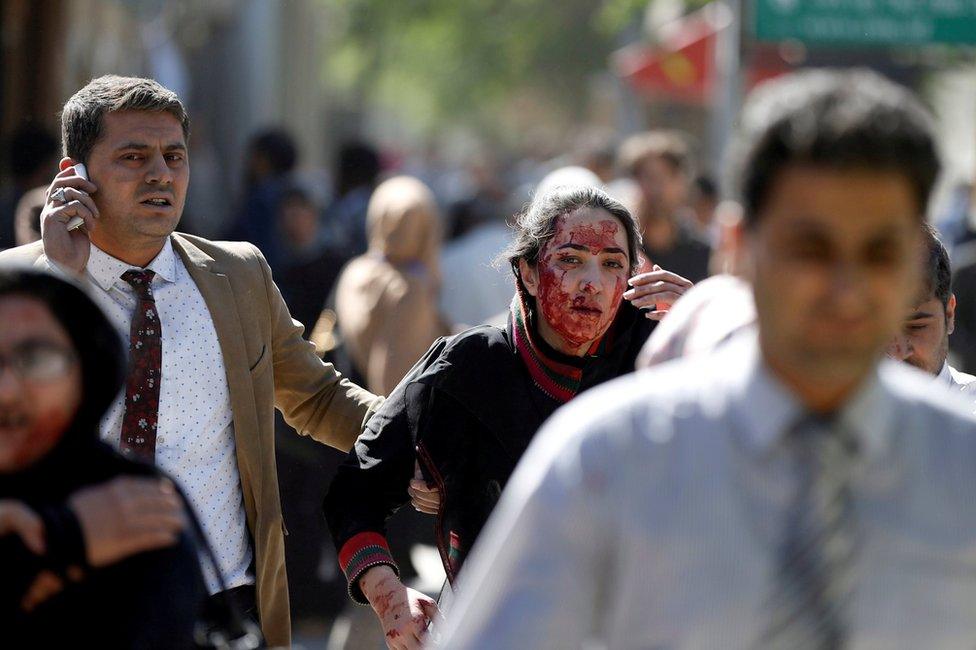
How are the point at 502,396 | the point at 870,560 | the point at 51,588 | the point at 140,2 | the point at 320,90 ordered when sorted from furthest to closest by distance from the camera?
the point at 320,90 → the point at 140,2 → the point at 502,396 → the point at 51,588 → the point at 870,560

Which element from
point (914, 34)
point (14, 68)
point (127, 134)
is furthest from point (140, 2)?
point (127, 134)

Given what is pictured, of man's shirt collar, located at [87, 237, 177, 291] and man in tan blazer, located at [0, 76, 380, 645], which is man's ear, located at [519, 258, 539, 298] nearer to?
man in tan blazer, located at [0, 76, 380, 645]

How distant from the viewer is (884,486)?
6.75 feet

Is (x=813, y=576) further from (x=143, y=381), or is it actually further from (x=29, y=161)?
(x=29, y=161)

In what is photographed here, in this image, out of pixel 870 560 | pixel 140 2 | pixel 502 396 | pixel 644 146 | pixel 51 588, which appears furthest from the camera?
pixel 140 2

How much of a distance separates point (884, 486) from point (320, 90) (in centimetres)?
3612

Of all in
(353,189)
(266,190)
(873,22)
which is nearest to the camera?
(873,22)

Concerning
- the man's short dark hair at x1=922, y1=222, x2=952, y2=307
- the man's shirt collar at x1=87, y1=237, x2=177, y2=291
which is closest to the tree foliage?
the man's short dark hair at x1=922, y1=222, x2=952, y2=307

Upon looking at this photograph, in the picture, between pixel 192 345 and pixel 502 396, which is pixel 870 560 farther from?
pixel 192 345

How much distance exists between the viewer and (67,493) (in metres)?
2.37

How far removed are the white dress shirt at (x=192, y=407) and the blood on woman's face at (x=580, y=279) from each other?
0.88 metres

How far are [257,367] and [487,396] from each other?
66cm

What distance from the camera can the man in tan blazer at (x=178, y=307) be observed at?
3.97m

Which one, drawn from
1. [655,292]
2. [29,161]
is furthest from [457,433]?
[29,161]
